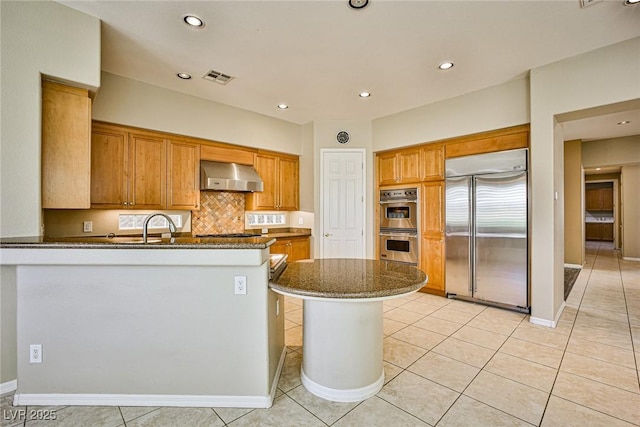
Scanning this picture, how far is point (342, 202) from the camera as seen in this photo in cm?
500

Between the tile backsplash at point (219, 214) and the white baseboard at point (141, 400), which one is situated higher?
the tile backsplash at point (219, 214)

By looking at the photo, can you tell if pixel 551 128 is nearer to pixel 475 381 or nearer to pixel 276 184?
pixel 475 381

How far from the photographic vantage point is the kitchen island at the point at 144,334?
6.26 ft

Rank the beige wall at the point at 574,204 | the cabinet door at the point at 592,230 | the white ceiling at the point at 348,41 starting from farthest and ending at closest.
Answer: the cabinet door at the point at 592,230
the beige wall at the point at 574,204
the white ceiling at the point at 348,41

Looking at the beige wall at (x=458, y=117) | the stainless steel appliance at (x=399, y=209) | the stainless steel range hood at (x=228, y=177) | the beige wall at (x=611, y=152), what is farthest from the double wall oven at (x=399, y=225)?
the beige wall at (x=611, y=152)

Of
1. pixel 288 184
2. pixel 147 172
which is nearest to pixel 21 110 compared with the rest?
pixel 147 172

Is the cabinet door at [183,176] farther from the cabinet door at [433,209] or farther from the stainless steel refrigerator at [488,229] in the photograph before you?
the stainless steel refrigerator at [488,229]

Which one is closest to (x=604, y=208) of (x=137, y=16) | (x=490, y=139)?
(x=490, y=139)

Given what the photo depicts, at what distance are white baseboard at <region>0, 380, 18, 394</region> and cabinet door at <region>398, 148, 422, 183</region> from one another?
465cm

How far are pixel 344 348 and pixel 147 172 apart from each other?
3.23 meters

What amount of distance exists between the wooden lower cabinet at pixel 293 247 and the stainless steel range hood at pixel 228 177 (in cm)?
91

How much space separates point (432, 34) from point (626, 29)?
1667 mm

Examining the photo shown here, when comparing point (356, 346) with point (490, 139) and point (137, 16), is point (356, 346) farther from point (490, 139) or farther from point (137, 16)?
point (490, 139)

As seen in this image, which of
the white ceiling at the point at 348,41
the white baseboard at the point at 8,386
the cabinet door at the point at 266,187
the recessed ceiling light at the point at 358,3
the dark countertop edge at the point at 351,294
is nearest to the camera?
the dark countertop edge at the point at 351,294
